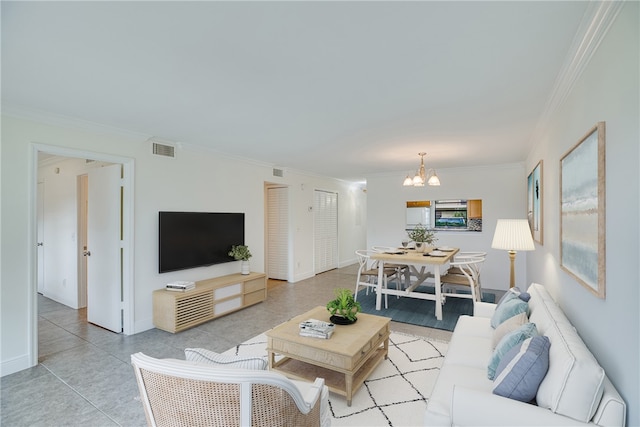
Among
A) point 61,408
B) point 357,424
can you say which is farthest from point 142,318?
point 357,424

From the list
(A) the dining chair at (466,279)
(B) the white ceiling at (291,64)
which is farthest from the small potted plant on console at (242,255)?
(A) the dining chair at (466,279)

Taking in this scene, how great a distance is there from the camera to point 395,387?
8.33 ft

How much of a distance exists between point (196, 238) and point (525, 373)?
403cm

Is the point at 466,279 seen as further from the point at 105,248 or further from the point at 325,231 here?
the point at 105,248

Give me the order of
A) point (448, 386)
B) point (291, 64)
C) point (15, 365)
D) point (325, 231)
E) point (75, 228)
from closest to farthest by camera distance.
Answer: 1. point (448, 386)
2. point (291, 64)
3. point (15, 365)
4. point (75, 228)
5. point (325, 231)

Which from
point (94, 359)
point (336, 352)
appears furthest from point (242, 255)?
point (336, 352)

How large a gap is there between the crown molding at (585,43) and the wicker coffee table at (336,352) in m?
2.35

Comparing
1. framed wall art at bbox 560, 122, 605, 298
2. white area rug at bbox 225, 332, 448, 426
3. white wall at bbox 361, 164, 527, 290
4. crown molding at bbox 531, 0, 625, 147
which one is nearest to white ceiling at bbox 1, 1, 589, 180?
crown molding at bbox 531, 0, 625, 147

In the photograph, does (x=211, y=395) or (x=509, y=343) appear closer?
(x=211, y=395)

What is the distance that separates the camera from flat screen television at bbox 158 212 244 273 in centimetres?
402

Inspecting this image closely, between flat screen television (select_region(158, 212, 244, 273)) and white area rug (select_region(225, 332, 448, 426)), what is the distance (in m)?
1.53

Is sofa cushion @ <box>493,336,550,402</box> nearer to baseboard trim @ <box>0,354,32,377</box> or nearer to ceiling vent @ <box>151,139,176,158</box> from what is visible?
baseboard trim @ <box>0,354,32,377</box>

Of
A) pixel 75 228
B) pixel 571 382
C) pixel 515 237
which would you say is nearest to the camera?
pixel 571 382

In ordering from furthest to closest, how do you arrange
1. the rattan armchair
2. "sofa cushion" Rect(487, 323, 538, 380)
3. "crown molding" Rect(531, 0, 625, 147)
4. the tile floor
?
1. the tile floor
2. "sofa cushion" Rect(487, 323, 538, 380)
3. "crown molding" Rect(531, 0, 625, 147)
4. the rattan armchair
